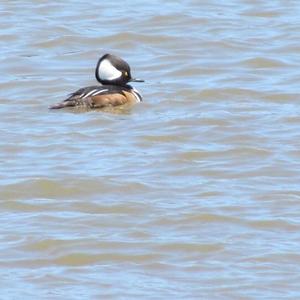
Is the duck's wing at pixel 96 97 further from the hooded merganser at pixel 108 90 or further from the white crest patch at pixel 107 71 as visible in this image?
the white crest patch at pixel 107 71

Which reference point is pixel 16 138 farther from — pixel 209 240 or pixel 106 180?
pixel 209 240

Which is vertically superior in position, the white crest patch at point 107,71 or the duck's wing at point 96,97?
the white crest patch at point 107,71

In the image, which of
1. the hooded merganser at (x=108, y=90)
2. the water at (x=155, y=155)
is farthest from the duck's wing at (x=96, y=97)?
the water at (x=155, y=155)

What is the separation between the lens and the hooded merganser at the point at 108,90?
13688 millimetres

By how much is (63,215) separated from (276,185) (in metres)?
1.71

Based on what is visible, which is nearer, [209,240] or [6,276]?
[6,276]

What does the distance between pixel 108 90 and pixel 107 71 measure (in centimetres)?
34

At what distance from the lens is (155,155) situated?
1213 cm

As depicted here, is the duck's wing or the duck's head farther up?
the duck's head

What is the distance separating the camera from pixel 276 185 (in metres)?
11.2

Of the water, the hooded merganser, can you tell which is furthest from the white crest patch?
the water

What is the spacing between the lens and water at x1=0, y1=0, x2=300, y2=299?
9430mm

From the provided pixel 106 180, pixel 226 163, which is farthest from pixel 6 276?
pixel 226 163

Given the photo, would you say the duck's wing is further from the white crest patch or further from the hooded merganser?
the white crest patch
